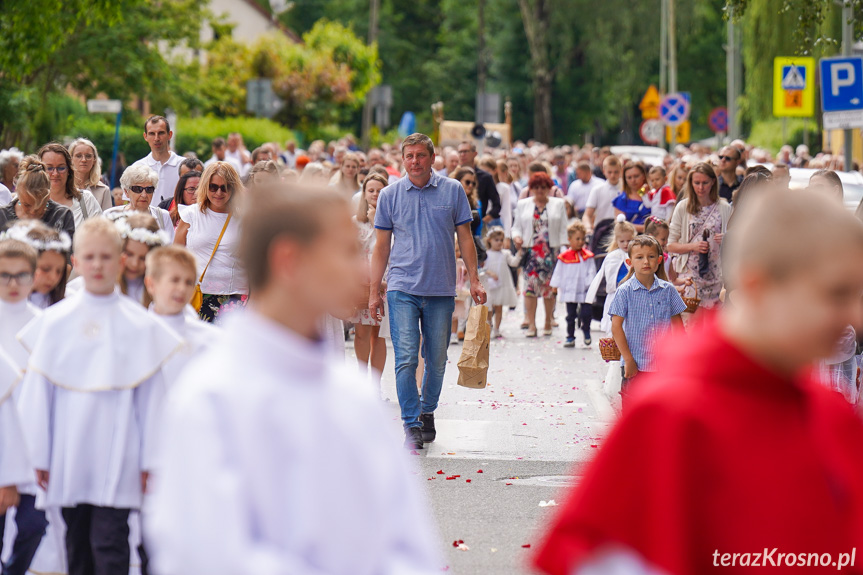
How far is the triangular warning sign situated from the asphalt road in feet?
21.7

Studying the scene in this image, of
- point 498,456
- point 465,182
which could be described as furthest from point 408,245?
point 465,182

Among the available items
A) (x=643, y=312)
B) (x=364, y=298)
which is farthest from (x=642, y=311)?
(x=364, y=298)

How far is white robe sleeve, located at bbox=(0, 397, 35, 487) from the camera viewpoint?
4.63 metres

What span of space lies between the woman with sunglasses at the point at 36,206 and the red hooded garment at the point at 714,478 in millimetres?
5621

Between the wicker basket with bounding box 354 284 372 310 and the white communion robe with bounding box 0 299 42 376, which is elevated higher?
the white communion robe with bounding box 0 299 42 376

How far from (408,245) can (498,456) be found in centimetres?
153

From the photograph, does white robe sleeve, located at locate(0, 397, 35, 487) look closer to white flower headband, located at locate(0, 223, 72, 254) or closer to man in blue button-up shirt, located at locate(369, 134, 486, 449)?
white flower headband, located at locate(0, 223, 72, 254)

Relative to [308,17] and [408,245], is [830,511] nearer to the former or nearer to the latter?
[408,245]

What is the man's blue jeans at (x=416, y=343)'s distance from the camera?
29.2ft

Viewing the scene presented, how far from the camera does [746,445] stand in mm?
2383

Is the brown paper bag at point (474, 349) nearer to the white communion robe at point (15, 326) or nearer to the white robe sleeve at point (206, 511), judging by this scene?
the white communion robe at point (15, 326)

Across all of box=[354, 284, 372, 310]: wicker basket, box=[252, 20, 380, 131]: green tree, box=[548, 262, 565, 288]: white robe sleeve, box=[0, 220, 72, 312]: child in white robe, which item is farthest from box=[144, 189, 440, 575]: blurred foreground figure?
box=[252, 20, 380, 131]: green tree

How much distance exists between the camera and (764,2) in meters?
36.9

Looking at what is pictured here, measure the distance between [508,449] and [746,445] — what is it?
21.4 ft
